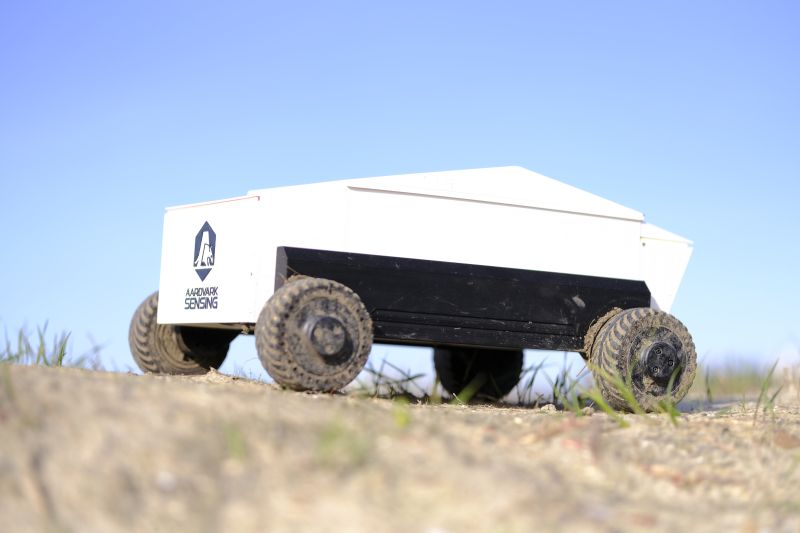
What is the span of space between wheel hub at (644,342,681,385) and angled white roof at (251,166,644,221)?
3.55 ft

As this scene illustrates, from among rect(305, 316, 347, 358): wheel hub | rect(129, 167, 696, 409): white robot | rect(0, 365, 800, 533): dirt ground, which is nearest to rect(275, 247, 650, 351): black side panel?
rect(129, 167, 696, 409): white robot

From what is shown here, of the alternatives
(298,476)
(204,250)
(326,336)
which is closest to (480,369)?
(204,250)

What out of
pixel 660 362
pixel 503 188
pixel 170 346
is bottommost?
pixel 170 346

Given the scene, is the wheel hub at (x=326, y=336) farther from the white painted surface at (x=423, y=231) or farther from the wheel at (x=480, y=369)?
the wheel at (x=480, y=369)

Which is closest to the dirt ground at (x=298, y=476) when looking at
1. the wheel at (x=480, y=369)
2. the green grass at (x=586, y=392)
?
the green grass at (x=586, y=392)

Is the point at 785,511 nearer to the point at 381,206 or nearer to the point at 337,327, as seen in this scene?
the point at 337,327

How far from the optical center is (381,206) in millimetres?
6289

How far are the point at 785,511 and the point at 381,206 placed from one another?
3.49 metres

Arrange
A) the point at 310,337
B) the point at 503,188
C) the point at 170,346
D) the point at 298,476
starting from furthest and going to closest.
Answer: the point at 170,346
the point at 503,188
the point at 310,337
the point at 298,476

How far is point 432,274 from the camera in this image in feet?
20.7

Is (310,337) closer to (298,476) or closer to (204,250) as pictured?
(204,250)

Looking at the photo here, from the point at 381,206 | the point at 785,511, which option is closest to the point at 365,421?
the point at 785,511

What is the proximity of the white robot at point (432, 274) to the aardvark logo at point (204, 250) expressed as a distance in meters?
0.01

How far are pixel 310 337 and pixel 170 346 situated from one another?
2.48 m
